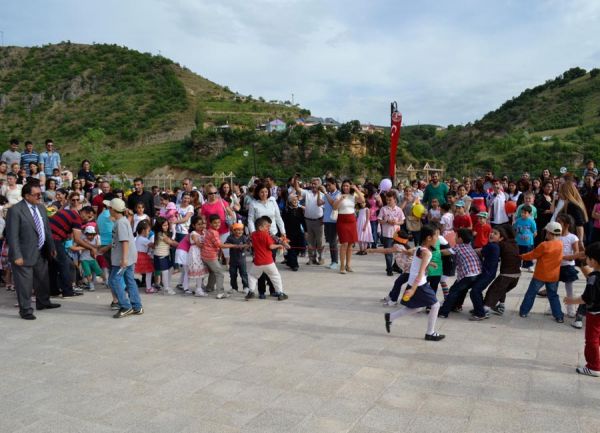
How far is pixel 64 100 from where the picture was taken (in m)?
85.8

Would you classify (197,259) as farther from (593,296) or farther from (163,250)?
(593,296)

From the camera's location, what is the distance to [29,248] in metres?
6.65

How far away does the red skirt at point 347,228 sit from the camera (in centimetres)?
913

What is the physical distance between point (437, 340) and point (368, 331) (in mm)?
838

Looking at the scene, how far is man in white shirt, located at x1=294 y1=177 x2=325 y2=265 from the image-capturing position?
31.8 feet

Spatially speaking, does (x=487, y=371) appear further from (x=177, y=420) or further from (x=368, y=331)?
(x=177, y=420)

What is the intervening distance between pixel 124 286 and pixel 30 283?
138cm

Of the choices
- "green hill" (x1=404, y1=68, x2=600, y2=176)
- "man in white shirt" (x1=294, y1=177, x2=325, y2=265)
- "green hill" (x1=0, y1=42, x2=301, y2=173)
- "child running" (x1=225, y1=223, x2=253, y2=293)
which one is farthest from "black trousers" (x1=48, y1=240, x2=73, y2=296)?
"green hill" (x1=0, y1=42, x2=301, y2=173)

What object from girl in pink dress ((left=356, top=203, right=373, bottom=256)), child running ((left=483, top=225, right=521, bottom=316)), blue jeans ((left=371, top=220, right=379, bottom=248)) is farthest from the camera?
blue jeans ((left=371, top=220, right=379, bottom=248))

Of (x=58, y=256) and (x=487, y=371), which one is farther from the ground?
(x=58, y=256)

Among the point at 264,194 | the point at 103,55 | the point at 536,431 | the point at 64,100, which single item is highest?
the point at 103,55

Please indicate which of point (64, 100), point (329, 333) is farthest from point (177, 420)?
point (64, 100)

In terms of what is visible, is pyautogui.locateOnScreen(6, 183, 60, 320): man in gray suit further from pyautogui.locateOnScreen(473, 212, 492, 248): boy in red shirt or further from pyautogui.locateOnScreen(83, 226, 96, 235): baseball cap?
pyautogui.locateOnScreen(473, 212, 492, 248): boy in red shirt

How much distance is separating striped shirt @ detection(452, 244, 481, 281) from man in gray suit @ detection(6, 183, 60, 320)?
596 centimetres
